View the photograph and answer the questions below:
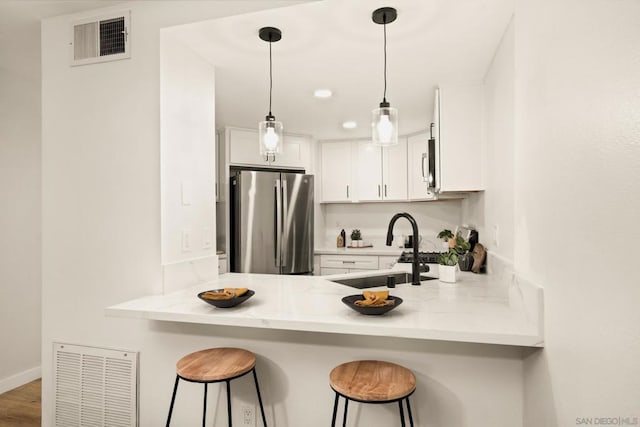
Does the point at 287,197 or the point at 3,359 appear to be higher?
the point at 287,197

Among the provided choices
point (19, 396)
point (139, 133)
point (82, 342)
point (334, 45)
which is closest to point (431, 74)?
point (334, 45)

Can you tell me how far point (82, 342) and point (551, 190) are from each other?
2.42 meters

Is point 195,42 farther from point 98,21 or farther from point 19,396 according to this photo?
point 19,396

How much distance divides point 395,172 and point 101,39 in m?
3.28

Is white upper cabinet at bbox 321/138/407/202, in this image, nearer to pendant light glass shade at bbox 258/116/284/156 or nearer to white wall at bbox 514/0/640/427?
pendant light glass shade at bbox 258/116/284/156

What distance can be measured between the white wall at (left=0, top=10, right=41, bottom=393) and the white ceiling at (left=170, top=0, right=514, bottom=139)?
1651 mm

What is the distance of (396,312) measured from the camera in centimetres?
150

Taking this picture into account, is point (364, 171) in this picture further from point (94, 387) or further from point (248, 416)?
point (94, 387)

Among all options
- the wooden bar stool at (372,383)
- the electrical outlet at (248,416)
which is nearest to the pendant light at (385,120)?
the wooden bar stool at (372,383)

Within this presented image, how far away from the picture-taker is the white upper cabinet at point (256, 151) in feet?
12.9

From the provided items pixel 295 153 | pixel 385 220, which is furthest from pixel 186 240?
pixel 385 220

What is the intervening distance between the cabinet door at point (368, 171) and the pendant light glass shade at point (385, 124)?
2.68m

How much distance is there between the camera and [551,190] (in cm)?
108

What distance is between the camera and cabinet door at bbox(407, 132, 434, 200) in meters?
4.09
